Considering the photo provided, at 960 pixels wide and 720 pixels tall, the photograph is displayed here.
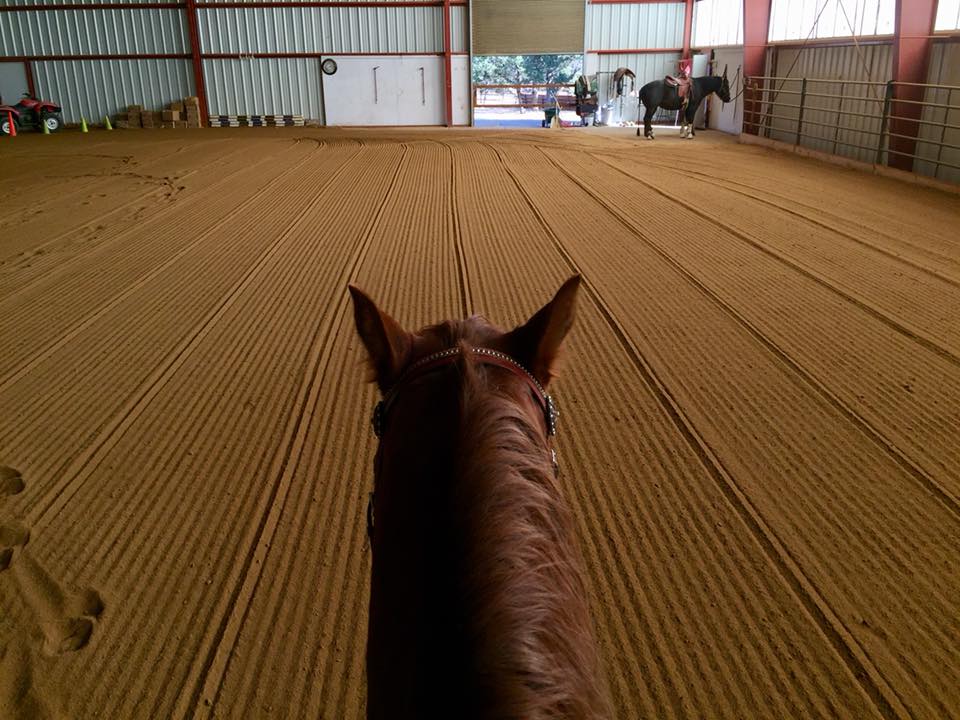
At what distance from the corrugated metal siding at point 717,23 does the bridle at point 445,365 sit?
22.1 m

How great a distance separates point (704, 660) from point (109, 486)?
277cm

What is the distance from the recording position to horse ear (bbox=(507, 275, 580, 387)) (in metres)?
1.54

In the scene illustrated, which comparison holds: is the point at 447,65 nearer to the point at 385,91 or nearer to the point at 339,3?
the point at 385,91

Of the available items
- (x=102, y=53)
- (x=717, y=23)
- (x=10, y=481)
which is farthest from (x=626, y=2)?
(x=10, y=481)

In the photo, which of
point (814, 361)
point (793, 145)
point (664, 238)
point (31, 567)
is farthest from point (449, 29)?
point (31, 567)

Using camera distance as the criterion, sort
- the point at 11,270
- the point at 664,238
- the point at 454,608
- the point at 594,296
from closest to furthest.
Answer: the point at 454,608 < the point at 594,296 < the point at 11,270 < the point at 664,238

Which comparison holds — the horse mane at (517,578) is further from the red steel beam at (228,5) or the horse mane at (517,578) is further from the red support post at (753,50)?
the red steel beam at (228,5)

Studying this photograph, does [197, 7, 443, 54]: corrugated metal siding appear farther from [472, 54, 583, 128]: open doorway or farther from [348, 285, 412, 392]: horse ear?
[348, 285, 412, 392]: horse ear

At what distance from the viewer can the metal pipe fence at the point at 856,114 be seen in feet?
36.5

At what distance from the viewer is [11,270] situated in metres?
7.03

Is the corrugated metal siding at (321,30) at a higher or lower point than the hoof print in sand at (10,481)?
higher

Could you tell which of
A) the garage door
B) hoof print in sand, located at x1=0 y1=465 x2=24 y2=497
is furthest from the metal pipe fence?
hoof print in sand, located at x1=0 y1=465 x2=24 y2=497

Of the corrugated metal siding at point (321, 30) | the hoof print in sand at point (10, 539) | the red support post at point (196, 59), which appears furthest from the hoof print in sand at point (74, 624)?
the red support post at point (196, 59)

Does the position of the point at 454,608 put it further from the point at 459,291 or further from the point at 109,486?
the point at 459,291
